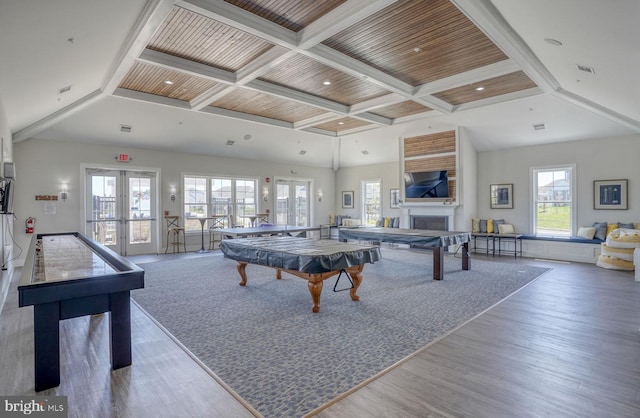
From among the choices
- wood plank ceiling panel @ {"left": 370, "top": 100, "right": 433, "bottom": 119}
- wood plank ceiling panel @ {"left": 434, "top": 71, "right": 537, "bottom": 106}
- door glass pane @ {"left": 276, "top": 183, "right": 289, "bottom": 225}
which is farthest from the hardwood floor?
door glass pane @ {"left": 276, "top": 183, "right": 289, "bottom": 225}

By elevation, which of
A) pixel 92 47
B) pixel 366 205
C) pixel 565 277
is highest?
pixel 92 47

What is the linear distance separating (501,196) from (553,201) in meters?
1.17

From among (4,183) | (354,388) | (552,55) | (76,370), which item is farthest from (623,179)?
(4,183)

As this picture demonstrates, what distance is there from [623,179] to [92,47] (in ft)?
32.7

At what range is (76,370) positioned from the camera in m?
2.69

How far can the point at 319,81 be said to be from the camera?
6.24 meters

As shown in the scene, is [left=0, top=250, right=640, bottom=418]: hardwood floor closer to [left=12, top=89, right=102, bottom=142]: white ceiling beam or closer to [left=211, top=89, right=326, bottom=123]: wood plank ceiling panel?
[left=12, top=89, right=102, bottom=142]: white ceiling beam

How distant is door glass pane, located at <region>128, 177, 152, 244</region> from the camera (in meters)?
8.84

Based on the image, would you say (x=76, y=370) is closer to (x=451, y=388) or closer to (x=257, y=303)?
(x=257, y=303)

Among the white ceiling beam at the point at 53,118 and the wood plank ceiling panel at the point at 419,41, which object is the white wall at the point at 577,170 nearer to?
the wood plank ceiling panel at the point at 419,41

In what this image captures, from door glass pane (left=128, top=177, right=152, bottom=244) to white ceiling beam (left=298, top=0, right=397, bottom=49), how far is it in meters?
6.52

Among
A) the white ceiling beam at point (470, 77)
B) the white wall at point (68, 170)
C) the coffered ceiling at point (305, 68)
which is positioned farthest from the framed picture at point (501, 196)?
the white wall at point (68, 170)

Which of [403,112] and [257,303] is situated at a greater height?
[403,112]

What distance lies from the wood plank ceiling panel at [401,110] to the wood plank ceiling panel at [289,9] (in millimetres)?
3882
